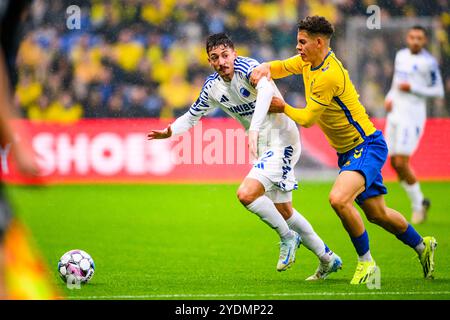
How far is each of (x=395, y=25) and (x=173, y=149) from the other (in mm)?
5443

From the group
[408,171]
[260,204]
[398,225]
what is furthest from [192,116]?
[408,171]

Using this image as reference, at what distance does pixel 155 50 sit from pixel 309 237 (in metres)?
11.9

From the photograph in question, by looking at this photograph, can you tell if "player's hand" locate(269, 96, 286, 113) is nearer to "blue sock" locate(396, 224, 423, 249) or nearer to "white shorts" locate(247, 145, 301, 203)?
"white shorts" locate(247, 145, 301, 203)

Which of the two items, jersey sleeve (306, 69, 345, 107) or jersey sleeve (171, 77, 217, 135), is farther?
jersey sleeve (171, 77, 217, 135)

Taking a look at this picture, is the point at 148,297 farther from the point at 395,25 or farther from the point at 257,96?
the point at 395,25

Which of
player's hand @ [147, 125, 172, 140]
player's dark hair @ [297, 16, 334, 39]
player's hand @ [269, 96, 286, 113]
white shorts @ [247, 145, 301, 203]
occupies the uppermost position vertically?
player's dark hair @ [297, 16, 334, 39]

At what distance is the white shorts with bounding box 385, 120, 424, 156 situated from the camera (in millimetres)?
11914

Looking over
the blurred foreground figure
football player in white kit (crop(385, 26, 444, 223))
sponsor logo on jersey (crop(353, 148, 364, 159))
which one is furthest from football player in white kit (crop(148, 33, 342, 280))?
football player in white kit (crop(385, 26, 444, 223))

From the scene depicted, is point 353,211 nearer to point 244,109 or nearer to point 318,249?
point 318,249

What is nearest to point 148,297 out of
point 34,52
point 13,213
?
point 13,213

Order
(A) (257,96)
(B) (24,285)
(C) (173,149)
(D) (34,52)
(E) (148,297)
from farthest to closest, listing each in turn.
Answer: (D) (34,52) < (C) (173,149) < (A) (257,96) < (E) (148,297) < (B) (24,285)

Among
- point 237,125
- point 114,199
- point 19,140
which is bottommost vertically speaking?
point 114,199

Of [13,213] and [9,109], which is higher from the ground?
[9,109]

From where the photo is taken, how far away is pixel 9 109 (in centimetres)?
354
